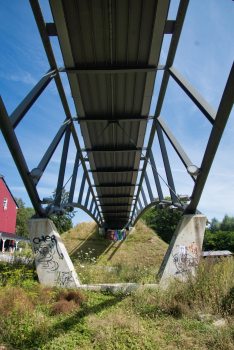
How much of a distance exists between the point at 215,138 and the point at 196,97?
1563mm

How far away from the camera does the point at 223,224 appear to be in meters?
53.6

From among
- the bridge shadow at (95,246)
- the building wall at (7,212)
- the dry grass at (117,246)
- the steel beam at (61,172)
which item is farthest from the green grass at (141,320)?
the building wall at (7,212)

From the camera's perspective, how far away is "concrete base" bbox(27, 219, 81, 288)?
8273mm

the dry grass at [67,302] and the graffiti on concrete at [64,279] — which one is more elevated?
the graffiti on concrete at [64,279]

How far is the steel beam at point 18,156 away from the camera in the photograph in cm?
623

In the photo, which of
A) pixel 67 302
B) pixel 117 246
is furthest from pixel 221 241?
pixel 67 302

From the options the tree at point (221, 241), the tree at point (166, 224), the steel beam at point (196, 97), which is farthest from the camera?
the tree at point (166, 224)

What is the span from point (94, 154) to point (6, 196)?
2265cm

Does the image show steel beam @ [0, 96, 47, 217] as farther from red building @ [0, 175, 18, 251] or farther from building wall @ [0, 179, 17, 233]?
building wall @ [0, 179, 17, 233]

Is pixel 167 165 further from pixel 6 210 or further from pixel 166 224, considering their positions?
pixel 166 224

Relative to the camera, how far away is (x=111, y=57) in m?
8.45

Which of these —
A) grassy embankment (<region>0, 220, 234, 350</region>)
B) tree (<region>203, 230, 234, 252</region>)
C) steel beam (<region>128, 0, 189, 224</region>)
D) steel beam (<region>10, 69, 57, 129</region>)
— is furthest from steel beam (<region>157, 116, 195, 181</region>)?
tree (<region>203, 230, 234, 252</region>)

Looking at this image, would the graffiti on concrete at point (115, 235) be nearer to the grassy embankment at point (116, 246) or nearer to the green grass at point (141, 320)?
the grassy embankment at point (116, 246)

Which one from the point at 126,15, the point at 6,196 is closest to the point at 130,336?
the point at 126,15
